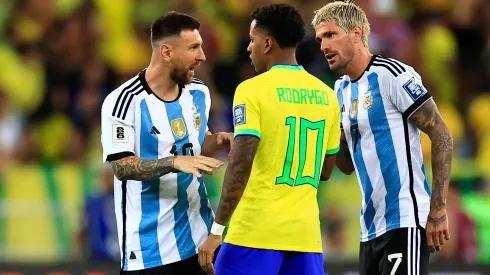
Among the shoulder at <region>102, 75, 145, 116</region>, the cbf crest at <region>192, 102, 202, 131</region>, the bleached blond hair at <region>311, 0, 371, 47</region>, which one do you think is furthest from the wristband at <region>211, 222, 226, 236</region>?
the bleached blond hair at <region>311, 0, 371, 47</region>

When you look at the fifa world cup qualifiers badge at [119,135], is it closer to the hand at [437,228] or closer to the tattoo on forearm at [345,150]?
the tattoo on forearm at [345,150]

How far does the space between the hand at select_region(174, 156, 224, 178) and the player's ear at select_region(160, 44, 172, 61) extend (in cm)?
72

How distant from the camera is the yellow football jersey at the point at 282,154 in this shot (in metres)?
5.49

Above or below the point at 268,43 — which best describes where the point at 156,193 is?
below

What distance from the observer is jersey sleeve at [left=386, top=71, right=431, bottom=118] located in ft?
19.4

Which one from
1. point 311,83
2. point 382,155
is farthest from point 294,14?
point 382,155

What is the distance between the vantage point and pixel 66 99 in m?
11.3

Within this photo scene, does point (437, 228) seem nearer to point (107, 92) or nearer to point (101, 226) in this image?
point (101, 226)

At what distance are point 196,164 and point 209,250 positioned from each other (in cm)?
48

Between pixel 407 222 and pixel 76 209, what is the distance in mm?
4748

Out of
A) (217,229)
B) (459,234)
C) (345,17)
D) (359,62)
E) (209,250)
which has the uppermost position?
(345,17)

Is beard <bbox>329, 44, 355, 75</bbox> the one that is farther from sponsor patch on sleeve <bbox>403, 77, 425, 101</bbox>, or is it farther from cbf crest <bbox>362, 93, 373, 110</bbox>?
sponsor patch on sleeve <bbox>403, 77, 425, 101</bbox>

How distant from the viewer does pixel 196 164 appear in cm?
549

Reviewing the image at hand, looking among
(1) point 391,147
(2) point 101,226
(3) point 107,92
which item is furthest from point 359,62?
(3) point 107,92
